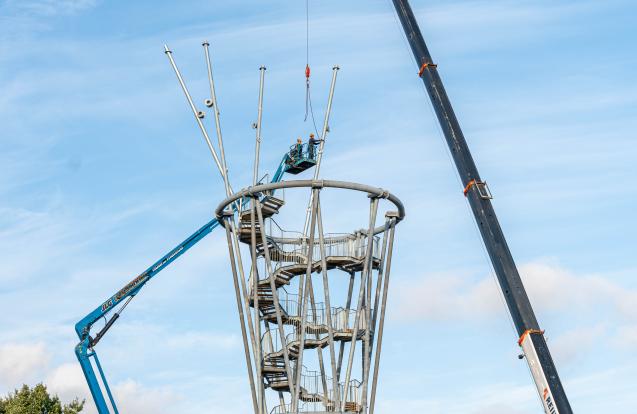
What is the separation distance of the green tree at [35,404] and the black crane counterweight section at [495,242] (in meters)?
43.8

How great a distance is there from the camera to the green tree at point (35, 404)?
3098 inches

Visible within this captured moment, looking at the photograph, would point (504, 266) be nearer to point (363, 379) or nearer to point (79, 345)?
point (363, 379)

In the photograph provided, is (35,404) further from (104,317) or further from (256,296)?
(256,296)

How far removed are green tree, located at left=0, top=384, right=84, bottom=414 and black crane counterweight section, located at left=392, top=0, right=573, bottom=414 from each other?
4383cm

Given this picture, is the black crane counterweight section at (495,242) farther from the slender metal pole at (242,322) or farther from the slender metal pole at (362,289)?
the slender metal pole at (242,322)

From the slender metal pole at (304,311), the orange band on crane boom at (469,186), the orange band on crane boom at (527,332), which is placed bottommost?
the orange band on crane boom at (527,332)

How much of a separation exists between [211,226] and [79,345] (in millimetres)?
15235

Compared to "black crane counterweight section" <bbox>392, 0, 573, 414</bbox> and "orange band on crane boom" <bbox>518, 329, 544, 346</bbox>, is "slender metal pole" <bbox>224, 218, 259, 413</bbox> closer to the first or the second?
"black crane counterweight section" <bbox>392, 0, 573, 414</bbox>

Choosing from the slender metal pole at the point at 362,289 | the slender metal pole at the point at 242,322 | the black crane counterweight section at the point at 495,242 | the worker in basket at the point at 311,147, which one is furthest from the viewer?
the worker in basket at the point at 311,147

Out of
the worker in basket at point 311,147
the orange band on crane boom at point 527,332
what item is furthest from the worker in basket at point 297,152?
the orange band on crane boom at point 527,332

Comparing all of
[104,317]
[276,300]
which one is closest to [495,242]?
[276,300]

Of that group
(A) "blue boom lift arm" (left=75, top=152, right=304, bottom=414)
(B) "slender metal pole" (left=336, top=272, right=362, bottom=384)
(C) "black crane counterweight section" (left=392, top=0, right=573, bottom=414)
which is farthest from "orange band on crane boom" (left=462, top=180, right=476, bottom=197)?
(A) "blue boom lift arm" (left=75, top=152, right=304, bottom=414)

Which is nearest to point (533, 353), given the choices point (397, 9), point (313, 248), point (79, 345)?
point (313, 248)

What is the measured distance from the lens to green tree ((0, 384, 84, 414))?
7869 centimetres
